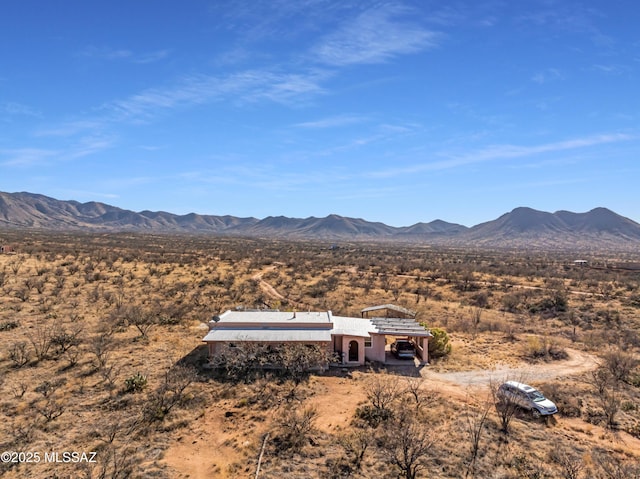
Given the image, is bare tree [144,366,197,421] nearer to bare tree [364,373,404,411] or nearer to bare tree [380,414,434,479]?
bare tree [364,373,404,411]

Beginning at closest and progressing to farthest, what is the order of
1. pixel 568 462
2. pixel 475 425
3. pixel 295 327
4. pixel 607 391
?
1. pixel 568 462
2. pixel 475 425
3. pixel 607 391
4. pixel 295 327

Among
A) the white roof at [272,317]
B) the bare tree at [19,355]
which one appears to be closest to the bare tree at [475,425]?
the white roof at [272,317]

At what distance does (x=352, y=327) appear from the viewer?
76.3ft

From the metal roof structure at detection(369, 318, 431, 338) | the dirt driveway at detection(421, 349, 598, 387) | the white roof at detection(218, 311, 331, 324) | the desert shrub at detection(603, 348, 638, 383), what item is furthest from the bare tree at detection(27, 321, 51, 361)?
the desert shrub at detection(603, 348, 638, 383)

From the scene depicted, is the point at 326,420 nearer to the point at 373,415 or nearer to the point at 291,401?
the point at 373,415

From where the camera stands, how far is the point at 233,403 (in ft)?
54.5

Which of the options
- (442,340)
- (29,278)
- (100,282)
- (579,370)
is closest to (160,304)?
(100,282)

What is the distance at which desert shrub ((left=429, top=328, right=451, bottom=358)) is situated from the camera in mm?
23203

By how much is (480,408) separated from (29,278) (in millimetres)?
43550

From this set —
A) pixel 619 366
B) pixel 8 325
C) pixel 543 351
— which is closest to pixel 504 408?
pixel 619 366

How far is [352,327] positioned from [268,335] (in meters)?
5.23

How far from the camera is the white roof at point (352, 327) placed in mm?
21750

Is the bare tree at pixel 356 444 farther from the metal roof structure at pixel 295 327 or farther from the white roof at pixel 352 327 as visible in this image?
the white roof at pixel 352 327

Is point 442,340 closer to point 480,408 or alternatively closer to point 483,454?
point 480,408
